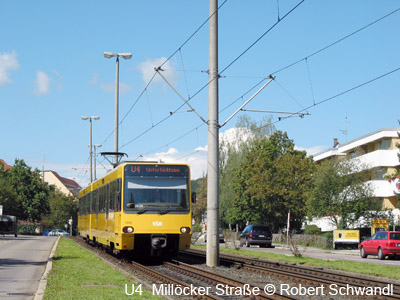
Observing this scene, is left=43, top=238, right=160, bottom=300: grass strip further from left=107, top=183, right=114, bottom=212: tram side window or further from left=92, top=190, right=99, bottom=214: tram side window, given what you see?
left=92, top=190, right=99, bottom=214: tram side window

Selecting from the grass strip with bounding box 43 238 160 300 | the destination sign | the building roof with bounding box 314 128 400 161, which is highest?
the building roof with bounding box 314 128 400 161

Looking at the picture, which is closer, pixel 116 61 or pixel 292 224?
pixel 116 61

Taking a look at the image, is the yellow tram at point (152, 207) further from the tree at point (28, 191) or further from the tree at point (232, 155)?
the tree at point (28, 191)

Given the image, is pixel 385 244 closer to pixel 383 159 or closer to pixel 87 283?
pixel 87 283

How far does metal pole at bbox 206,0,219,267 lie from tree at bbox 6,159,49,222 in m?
86.5

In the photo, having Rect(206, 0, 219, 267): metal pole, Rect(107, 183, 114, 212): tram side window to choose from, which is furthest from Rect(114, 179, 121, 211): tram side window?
Rect(206, 0, 219, 267): metal pole

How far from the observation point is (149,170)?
76.2ft

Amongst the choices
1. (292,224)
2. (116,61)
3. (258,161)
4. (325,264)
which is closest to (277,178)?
(258,161)

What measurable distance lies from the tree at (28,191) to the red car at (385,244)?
266ft

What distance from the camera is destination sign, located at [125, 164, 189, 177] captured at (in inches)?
909

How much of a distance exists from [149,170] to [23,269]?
541cm

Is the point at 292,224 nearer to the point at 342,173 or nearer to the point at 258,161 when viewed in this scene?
the point at 258,161

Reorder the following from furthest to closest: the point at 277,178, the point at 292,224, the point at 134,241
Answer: the point at 292,224 → the point at 277,178 → the point at 134,241

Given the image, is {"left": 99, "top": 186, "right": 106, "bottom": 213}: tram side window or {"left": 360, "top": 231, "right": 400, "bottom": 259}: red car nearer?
{"left": 99, "top": 186, "right": 106, "bottom": 213}: tram side window
